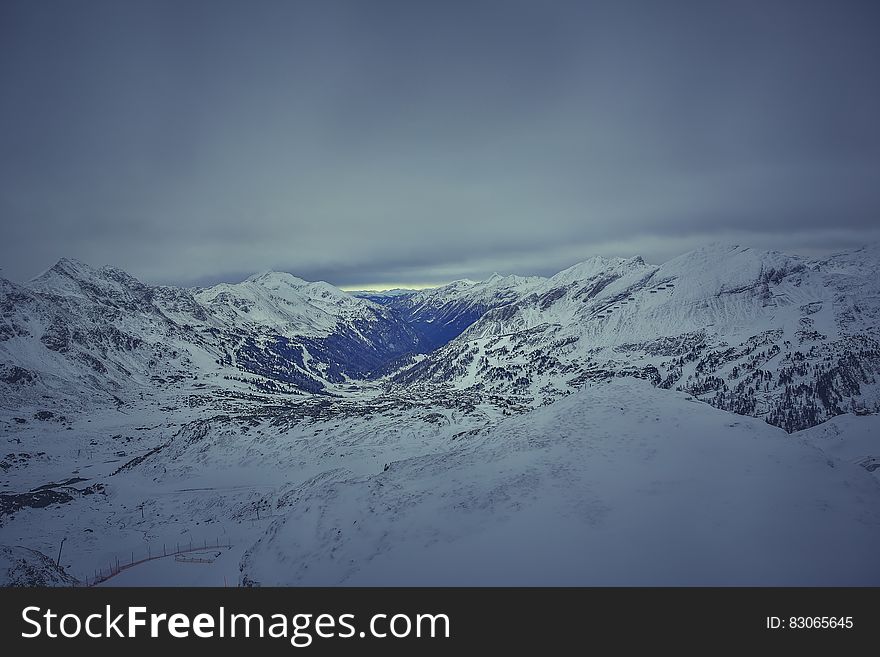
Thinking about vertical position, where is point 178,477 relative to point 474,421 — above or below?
below

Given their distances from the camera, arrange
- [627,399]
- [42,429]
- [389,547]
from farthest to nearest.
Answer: [42,429] → [627,399] → [389,547]

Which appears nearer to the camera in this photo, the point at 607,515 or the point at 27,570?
the point at 607,515

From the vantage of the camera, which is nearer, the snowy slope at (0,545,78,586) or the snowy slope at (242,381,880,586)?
the snowy slope at (242,381,880,586)

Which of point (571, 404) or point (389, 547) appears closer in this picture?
point (389, 547)

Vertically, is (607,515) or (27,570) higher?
(607,515)

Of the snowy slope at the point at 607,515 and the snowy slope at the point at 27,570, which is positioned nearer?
the snowy slope at the point at 607,515
